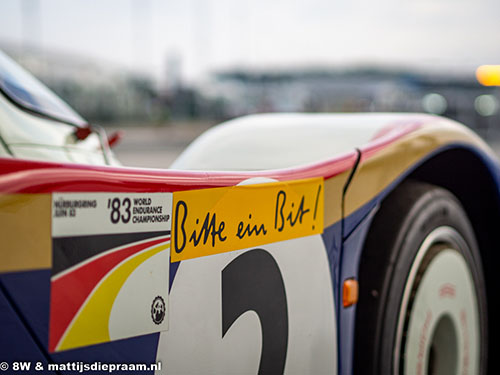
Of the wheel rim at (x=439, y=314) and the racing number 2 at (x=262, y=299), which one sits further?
the wheel rim at (x=439, y=314)

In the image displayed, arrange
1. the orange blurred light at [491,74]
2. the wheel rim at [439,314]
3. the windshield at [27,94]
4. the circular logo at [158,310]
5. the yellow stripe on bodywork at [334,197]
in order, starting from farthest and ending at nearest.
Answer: the orange blurred light at [491,74]
the wheel rim at [439,314]
the windshield at [27,94]
the yellow stripe on bodywork at [334,197]
the circular logo at [158,310]

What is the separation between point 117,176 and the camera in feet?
3.25

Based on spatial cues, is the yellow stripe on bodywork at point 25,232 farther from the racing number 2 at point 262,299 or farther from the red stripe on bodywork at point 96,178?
the racing number 2 at point 262,299

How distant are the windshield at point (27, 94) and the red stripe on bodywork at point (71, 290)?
79 cm

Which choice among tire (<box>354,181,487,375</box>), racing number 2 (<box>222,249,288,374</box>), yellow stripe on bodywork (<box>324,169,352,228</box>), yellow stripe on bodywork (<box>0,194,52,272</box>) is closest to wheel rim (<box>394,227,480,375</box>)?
tire (<box>354,181,487,375</box>)

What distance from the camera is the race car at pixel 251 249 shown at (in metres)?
0.90

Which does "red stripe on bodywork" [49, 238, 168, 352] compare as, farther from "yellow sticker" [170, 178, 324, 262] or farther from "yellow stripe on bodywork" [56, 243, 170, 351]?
"yellow sticker" [170, 178, 324, 262]

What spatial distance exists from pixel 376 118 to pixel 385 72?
65.3 meters

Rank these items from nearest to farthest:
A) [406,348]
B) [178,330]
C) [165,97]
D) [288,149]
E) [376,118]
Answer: [178,330]
[406,348]
[288,149]
[376,118]
[165,97]

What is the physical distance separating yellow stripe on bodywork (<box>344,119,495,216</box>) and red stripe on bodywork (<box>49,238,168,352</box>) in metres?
0.75

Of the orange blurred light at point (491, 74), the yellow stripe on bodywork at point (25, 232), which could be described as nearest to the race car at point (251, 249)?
the yellow stripe on bodywork at point (25, 232)

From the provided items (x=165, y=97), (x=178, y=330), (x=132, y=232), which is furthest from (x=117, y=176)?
(x=165, y=97)

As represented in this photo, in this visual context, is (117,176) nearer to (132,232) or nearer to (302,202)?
(132,232)

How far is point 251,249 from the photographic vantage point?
1271 millimetres
